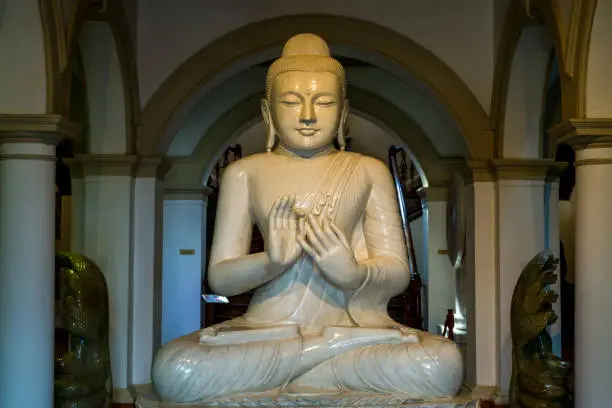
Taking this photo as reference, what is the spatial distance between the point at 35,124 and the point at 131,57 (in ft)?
7.91

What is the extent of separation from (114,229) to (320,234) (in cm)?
461

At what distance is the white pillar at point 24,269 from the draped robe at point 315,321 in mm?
2169

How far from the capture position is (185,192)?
11.5m

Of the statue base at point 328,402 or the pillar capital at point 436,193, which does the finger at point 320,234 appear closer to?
the statue base at point 328,402

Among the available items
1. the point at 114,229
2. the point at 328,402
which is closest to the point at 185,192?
the point at 114,229

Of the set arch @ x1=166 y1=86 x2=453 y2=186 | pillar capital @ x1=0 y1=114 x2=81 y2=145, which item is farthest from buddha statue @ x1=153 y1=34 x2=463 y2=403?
arch @ x1=166 y1=86 x2=453 y2=186

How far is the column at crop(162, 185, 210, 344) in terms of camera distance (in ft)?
37.1

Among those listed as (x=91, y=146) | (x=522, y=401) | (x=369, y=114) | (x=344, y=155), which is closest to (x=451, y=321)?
(x=369, y=114)

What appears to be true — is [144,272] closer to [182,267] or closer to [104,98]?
[104,98]

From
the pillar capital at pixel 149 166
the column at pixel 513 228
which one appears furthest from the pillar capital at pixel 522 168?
the pillar capital at pixel 149 166

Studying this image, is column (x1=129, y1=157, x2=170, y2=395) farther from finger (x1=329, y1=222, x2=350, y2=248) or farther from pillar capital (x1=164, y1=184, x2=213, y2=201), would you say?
finger (x1=329, y1=222, x2=350, y2=248)

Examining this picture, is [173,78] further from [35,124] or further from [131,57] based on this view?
→ [35,124]

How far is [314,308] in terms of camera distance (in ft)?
11.9

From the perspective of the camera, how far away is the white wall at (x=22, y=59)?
5559 mm
